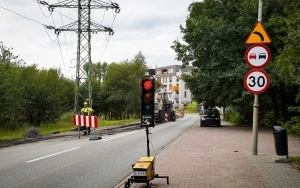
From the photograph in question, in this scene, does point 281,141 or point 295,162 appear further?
point 281,141

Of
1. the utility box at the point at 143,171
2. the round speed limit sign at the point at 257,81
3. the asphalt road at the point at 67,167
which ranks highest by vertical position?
the round speed limit sign at the point at 257,81

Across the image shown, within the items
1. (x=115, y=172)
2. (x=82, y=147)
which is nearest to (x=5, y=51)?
(x=82, y=147)

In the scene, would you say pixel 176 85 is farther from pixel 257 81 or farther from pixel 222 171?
pixel 222 171

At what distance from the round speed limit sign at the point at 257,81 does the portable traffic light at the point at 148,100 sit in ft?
15.0

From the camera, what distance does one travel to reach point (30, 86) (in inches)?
1286

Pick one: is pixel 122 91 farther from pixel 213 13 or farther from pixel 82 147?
pixel 82 147

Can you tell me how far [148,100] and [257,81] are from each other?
4.84m

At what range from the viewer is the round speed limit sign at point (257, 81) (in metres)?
11.6

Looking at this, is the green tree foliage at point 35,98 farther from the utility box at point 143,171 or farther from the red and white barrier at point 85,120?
the utility box at point 143,171

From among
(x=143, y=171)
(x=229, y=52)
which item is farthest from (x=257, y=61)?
(x=229, y=52)

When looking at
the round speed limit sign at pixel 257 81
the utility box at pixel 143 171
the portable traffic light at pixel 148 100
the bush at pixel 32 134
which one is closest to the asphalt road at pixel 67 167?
the utility box at pixel 143 171

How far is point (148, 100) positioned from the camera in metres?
8.12

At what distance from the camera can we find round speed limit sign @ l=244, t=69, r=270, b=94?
1157 centimetres

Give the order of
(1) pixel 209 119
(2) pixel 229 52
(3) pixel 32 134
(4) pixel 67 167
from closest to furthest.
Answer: (4) pixel 67 167 → (3) pixel 32 134 → (2) pixel 229 52 → (1) pixel 209 119
